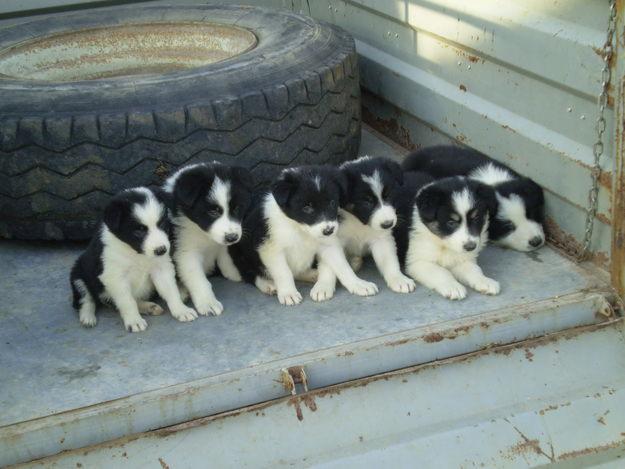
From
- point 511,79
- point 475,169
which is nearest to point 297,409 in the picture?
point 475,169

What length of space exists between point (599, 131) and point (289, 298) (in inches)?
61.3

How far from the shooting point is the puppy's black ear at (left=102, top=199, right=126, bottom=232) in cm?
394

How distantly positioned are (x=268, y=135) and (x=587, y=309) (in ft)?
5.75

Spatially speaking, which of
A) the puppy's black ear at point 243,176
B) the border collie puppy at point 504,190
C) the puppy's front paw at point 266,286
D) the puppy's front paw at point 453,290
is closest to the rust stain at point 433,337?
the puppy's front paw at point 453,290

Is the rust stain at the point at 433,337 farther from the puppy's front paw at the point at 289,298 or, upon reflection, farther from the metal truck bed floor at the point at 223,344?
the puppy's front paw at the point at 289,298

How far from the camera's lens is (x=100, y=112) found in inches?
167

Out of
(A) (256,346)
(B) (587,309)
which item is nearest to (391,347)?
(A) (256,346)

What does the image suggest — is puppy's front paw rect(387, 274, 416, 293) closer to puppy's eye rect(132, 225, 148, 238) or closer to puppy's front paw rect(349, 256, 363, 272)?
puppy's front paw rect(349, 256, 363, 272)

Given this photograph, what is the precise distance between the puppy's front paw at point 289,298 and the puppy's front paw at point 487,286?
31.8 inches

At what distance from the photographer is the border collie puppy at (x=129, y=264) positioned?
4.00m

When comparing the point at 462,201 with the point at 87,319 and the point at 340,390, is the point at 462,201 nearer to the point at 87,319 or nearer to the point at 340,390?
the point at 340,390

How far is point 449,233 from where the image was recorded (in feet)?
14.1

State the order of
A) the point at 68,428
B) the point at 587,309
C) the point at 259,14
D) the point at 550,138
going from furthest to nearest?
the point at 259,14, the point at 550,138, the point at 587,309, the point at 68,428

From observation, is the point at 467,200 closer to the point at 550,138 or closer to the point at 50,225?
the point at 550,138
